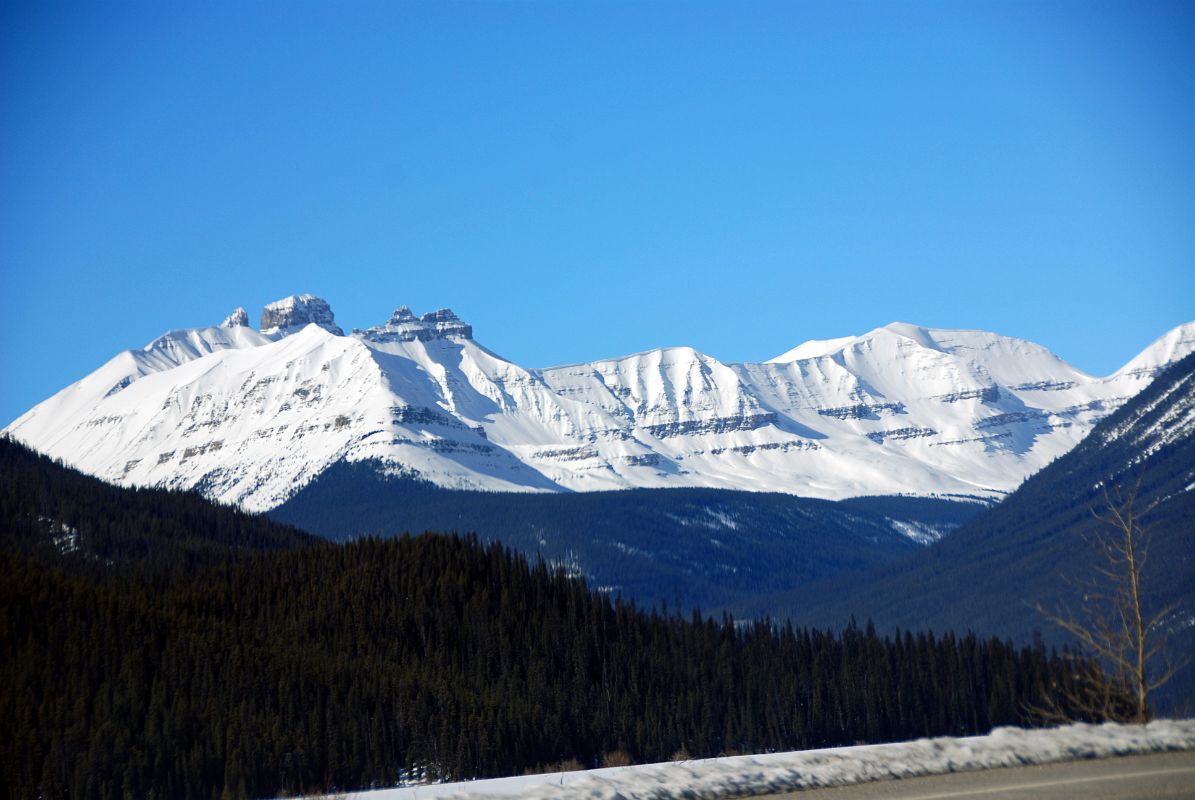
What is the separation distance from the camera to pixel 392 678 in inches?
5492

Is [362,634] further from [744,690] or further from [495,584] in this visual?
[744,690]

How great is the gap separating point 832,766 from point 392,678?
10085cm

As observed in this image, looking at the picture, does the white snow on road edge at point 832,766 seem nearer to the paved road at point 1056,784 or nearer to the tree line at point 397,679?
the paved road at point 1056,784

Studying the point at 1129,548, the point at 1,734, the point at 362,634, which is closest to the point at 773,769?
the point at 1129,548

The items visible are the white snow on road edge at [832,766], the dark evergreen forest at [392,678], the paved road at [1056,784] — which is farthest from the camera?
the dark evergreen forest at [392,678]

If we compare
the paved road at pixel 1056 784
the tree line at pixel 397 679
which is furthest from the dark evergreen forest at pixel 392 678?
the paved road at pixel 1056 784

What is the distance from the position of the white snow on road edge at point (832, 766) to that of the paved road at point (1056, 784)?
2.27ft

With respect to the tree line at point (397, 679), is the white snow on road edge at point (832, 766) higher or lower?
lower

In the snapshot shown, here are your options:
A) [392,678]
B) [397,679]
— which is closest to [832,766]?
[392,678]

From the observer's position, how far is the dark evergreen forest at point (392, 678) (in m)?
116

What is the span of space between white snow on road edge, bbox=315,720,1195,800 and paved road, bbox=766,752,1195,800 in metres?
0.69

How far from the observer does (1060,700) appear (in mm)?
179250

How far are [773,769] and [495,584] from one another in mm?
139622

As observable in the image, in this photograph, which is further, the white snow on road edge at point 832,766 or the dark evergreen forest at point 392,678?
the dark evergreen forest at point 392,678
